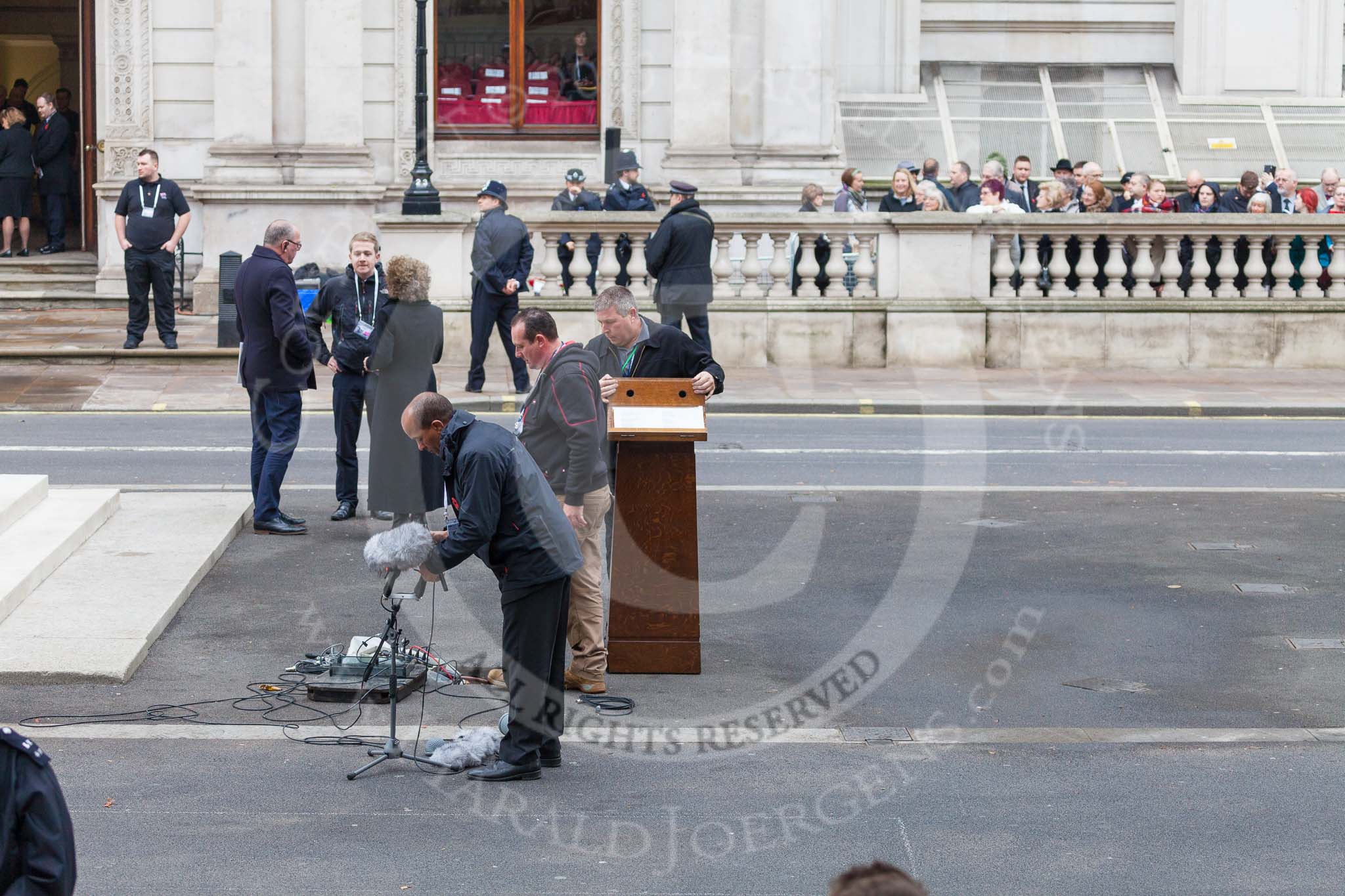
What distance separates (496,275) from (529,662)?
11.8 meters

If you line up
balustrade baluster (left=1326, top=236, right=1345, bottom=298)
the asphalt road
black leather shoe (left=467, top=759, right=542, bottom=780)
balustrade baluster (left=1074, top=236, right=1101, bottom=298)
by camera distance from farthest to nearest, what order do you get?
balustrade baluster (left=1326, top=236, right=1345, bottom=298) → balustrade baluster (left=1074, top=236, right=1101, bottom=298) → black leather shoe (left=467, top=759, right=542, bottom=780) → the asphalt road

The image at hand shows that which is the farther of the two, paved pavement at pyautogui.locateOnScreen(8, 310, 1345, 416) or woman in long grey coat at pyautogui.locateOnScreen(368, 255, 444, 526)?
paved pavement at pyautogui.locateOnScreen(8, 310, 1345, 416)

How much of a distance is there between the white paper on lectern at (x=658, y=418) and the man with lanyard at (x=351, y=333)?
10.5ft

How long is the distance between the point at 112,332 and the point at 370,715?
15813mm

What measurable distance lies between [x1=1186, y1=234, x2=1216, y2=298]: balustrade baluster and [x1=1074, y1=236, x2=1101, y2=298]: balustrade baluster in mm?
1075

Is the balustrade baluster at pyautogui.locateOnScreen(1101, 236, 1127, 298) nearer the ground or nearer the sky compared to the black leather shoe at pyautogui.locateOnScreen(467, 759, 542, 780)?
nearer the sky

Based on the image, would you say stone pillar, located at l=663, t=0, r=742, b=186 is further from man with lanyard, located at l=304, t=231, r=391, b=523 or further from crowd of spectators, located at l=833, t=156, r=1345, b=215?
man with lanyard, located at l=304, t=231, r=391, b=523

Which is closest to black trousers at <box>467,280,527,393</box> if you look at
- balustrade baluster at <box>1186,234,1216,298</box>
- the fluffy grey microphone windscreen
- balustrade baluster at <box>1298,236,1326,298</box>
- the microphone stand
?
balustrade baluster at <box>1186,234,1216,298</box>

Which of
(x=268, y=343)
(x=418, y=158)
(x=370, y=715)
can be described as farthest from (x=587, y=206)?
(x=370, y=715)

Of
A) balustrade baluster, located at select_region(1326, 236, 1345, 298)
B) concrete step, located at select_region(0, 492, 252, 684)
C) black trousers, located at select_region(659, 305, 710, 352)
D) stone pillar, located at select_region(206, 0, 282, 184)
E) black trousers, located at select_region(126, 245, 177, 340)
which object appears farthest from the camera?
stone pillar, located at select_region(206, 0, 282, 184)

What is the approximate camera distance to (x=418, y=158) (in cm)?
2253

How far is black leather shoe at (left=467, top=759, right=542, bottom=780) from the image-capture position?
7.74m

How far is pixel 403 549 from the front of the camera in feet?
25.2

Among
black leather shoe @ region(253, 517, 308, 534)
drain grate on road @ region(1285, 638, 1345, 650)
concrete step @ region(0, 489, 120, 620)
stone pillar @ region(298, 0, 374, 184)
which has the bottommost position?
drain grate on road @ region(1285, 638, 1345, 650)
